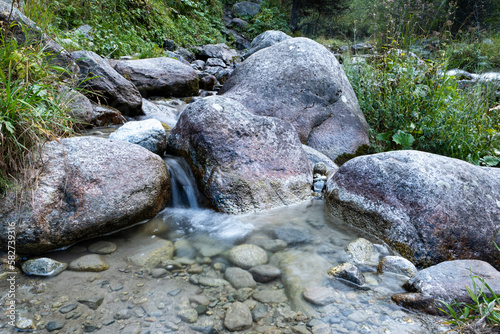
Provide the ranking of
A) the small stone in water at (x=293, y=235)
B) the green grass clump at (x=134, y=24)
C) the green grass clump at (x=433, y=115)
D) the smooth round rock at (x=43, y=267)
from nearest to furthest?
the smooth round rock at (x=43, y=267) < the small stone in water at (x=293, y=235) < the green grass clump at (x=433, y=115) < the green grass clump at (x=134, y=24)

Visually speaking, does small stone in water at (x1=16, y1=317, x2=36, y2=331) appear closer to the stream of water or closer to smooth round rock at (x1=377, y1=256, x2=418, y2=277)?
the stream of water

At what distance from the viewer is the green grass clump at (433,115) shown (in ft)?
14.2

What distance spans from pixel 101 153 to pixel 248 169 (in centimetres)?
149

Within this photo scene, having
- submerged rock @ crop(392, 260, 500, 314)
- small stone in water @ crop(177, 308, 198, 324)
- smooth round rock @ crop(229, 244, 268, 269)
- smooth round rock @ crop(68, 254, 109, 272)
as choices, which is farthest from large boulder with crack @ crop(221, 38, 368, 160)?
small stone in water @ crop(177, 308, 198, 324)

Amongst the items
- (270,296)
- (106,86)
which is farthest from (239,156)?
(106,86)

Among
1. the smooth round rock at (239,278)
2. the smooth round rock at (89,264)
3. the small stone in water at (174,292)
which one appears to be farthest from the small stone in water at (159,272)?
the smooth round rock at (239,278)

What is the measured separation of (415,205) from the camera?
9.71 feet

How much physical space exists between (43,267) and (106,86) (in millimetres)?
3698

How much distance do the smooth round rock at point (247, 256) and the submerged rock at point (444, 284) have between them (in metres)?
1.01

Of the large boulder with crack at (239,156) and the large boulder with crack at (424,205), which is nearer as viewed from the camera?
the large boulder with crack at (424,205)

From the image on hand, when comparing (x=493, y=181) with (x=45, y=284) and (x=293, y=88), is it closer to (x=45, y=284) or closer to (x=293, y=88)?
(x=293, y=88)

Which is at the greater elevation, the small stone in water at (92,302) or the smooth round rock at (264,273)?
the small stone in water at (92,302)

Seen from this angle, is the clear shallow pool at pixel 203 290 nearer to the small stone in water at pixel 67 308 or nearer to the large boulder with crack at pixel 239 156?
the small stone in water at pixel 67 308

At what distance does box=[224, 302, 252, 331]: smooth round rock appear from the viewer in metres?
1.94
